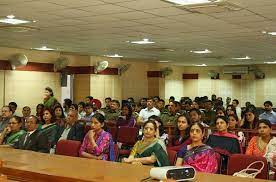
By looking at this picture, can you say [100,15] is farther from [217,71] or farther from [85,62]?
[217,71]

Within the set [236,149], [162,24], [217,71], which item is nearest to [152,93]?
[217,71]

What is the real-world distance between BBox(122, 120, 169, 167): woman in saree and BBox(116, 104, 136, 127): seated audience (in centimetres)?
376

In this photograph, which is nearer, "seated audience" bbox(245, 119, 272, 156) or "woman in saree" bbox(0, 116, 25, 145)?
"seated audience" bbox(245, 119, 272, 156)

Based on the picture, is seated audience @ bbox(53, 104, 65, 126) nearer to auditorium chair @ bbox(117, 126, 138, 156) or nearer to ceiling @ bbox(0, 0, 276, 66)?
auditorium chair @ bbox(117, 126, 138, 156)

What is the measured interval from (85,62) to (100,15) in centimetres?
736

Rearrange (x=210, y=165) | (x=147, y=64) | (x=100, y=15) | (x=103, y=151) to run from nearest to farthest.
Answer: (x=210, y=165), (x=103, y=151), (x=100, y=15), (x=147, y=64)

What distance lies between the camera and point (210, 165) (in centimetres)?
395

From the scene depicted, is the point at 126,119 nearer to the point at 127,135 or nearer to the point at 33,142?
the point at 127,135

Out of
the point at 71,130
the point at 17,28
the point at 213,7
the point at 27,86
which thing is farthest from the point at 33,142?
the point at 27,86

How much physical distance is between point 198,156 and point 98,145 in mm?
1586

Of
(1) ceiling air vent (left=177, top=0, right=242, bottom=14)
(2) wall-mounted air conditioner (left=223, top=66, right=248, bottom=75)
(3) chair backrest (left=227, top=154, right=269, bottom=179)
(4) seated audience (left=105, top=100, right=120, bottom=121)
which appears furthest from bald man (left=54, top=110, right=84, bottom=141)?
(2) wall-mounted air conditioner (left=223, top=66, right=248, bottom=75)

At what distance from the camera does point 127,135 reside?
7.05 meters

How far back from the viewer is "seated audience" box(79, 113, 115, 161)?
5.07 meters

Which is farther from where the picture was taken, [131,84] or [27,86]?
[131,84]
